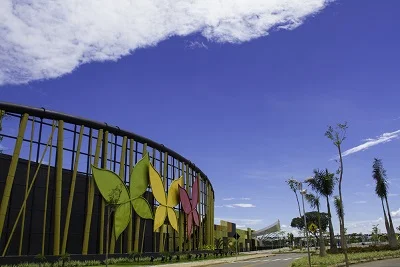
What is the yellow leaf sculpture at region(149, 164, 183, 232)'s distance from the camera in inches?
1890

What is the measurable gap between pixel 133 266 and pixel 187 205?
23.9m

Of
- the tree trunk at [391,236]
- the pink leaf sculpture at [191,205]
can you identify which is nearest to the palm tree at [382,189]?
the tree trunk at [391,236]

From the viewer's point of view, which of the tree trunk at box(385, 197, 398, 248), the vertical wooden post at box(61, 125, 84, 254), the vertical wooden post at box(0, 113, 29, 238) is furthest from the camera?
the tree trunk at box(385, 197, 398, 248)

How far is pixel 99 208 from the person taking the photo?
4091 centimetres

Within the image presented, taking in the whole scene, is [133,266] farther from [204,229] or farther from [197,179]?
[204,229]

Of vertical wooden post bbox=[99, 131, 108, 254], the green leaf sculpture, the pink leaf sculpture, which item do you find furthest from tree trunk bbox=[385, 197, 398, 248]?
vertical wooden post bbox=[99, 131, 108, 254]

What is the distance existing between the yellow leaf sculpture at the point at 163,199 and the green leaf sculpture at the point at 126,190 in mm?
1232

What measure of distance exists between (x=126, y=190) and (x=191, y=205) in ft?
58.0

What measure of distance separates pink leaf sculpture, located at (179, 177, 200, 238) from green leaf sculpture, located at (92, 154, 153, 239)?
916 cm

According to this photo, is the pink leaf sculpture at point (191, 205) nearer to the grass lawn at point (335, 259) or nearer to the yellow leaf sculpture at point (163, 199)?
the yellow leaf sculpture at point (163, 199)

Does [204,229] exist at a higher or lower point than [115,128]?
lower

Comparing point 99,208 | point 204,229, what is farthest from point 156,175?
point 204,229

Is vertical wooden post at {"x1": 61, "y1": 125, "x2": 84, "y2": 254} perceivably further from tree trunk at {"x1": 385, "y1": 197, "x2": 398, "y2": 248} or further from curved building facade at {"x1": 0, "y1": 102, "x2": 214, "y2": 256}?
tree trunk at {"x1": 385, "y1": 197, "x2": 398, "y2": 248}

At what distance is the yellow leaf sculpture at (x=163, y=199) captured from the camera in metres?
48.0
